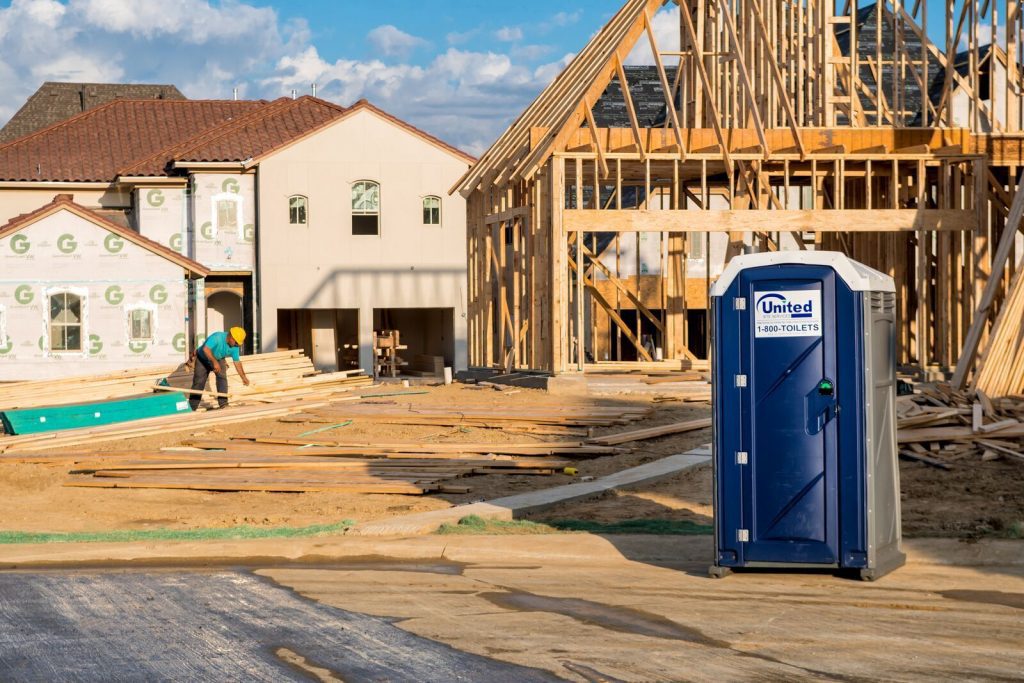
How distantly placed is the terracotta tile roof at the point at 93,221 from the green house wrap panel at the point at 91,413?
37.9 feet

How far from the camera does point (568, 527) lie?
41.3ft

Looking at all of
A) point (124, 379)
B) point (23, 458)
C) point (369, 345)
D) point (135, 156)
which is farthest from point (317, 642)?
point (135, 156)

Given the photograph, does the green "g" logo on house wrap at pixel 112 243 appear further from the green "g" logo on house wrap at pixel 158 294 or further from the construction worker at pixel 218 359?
the construction worker at pixel 218 359

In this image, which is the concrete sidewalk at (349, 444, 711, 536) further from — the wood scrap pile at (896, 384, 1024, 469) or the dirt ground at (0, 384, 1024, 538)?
the wood scrap pile at (896, 384, 1024, 469)

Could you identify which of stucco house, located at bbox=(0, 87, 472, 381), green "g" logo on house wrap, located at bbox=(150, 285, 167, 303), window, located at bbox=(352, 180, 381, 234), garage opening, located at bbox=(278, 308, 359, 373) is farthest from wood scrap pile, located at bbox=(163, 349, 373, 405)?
garage opening, located at bbox=(278, 308, 359, 373)

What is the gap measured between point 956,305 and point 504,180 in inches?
350

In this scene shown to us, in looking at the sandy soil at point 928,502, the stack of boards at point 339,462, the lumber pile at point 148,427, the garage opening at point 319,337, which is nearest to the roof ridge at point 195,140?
the garage opening at point 319,337

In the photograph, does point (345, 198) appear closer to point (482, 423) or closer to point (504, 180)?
point (504, 180)

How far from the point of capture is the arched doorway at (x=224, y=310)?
42812 mm

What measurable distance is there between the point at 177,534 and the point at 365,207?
3031cm

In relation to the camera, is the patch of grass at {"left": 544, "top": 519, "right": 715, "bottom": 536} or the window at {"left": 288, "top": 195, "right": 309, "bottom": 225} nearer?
the patch of grass at {"left": 544, "top": 519, "right": 715, "bottom": 536}

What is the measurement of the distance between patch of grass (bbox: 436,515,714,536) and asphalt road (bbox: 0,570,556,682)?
95.5 inches

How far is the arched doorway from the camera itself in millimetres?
42812

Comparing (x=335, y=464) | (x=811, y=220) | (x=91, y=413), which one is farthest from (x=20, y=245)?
(x=335, y=464)
